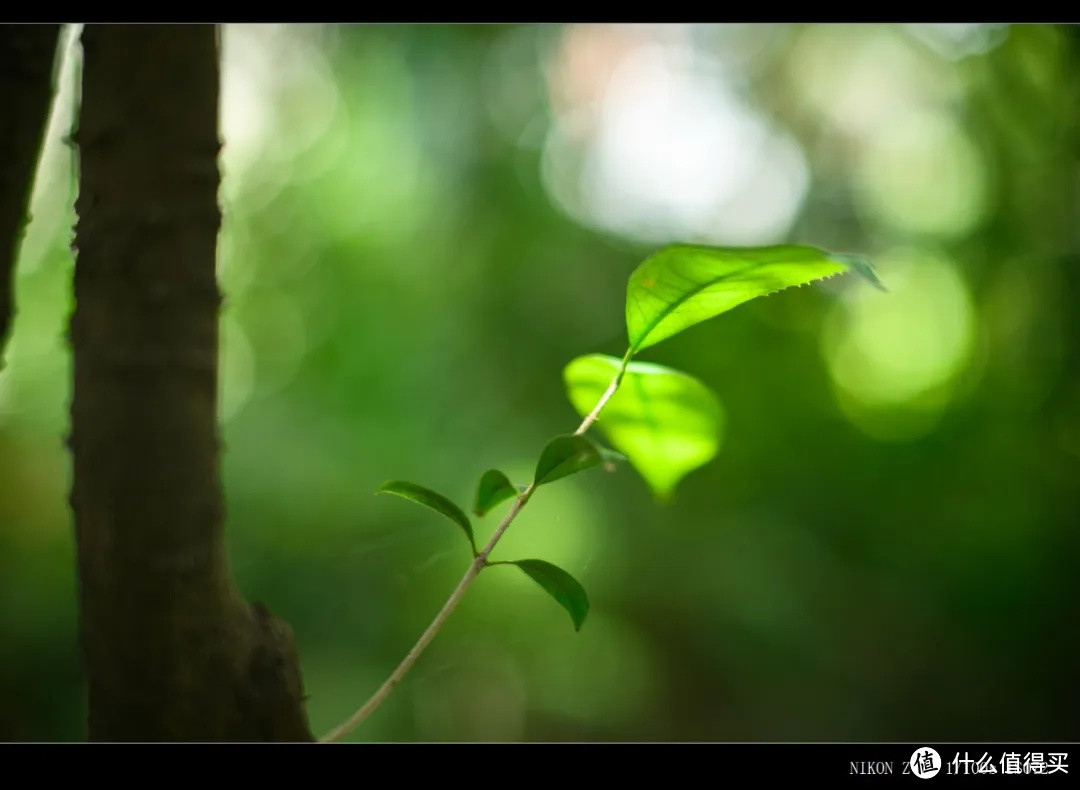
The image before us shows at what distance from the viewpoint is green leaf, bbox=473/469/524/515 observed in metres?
0.42

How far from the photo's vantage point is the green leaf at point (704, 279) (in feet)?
1.11

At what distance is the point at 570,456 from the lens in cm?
39

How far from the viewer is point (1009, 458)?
7.89ft

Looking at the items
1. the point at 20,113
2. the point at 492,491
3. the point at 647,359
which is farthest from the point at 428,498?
the point at 647,359

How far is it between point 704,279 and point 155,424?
0.28 meters

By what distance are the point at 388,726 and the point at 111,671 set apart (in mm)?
2568
